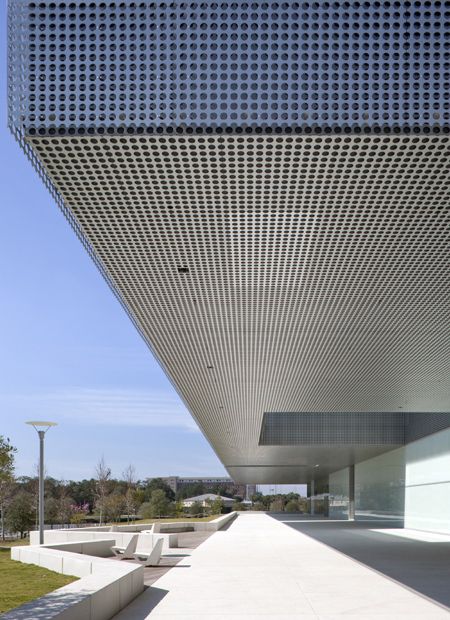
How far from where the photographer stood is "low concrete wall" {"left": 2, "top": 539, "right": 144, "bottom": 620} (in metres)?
5.89

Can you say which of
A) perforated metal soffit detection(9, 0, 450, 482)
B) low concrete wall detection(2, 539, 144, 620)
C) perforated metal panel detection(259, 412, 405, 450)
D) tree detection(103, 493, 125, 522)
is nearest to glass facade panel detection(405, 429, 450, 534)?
perforated metal panel detection(259, 412, 405, 450)

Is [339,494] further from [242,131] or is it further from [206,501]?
[242,131]

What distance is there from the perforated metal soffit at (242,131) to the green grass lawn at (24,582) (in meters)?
4.48

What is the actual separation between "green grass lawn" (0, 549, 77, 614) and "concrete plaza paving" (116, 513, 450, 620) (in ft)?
3.77

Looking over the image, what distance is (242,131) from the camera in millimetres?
7488

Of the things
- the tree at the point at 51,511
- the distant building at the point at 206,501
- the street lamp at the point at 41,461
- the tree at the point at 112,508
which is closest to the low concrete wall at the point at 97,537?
the street lamp at the point at 41,461

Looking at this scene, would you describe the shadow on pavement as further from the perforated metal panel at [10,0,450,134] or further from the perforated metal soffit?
the perforated metal panel at [10,0,450,134]

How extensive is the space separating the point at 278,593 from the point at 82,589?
11.7ft

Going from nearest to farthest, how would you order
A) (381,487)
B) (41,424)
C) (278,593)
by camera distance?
(278,593), (41,424), (381,487)

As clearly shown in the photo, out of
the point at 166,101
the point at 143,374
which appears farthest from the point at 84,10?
the point at 143,374

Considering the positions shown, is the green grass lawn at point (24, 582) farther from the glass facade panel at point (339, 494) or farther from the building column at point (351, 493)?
the glass facade panel at point (339, 494)

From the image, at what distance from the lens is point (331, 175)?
8.45 m

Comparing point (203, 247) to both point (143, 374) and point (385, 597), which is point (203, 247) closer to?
point (385, 597)

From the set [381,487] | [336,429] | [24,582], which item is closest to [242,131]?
[24,582]
